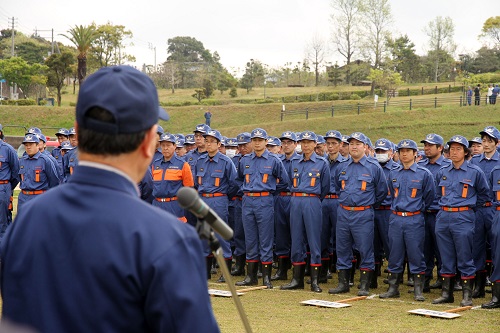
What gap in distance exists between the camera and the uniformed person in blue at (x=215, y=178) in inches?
536

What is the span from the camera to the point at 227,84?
69.1m

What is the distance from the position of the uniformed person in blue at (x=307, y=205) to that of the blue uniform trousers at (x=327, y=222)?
93 centimetres

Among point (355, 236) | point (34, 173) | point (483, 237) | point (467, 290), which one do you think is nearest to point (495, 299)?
point (467, 290)

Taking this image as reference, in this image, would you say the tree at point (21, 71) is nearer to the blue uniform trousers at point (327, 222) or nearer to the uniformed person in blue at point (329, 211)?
the uniformed person in blue at point (329, 211)

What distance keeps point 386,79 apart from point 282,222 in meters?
43.7

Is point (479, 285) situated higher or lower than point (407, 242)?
lower

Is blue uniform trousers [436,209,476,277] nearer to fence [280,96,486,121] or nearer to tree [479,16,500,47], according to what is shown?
fence [280,96,486,121]

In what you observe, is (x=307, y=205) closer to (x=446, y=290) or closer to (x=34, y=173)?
(x=446, y=290)

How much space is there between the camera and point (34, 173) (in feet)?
46.6

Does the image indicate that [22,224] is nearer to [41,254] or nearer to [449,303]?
[41,254]

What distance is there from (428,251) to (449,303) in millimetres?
1446

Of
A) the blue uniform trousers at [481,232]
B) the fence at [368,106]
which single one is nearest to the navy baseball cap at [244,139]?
the blue uniform trousers at [481,232]

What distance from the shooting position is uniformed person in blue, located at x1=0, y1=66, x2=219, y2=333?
2.39 meters

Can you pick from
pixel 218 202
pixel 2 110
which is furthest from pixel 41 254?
pixel 2 110
